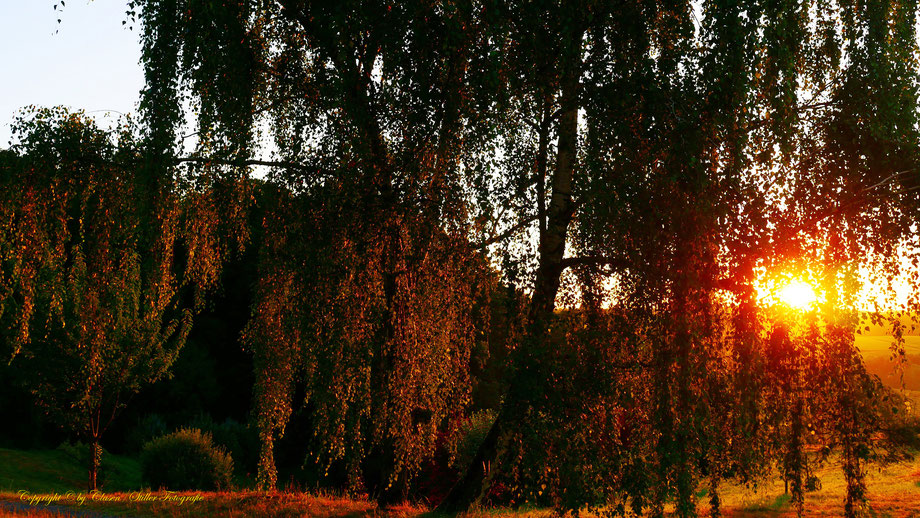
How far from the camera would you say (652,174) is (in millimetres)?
5961

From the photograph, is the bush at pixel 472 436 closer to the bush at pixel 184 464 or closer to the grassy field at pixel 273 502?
the grassy field at pixel 273 502

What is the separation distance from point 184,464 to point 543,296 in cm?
1346

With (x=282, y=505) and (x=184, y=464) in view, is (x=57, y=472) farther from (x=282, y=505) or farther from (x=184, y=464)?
(x=282, y=505)

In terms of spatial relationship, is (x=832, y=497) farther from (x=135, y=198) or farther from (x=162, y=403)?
(x=162, y=403)

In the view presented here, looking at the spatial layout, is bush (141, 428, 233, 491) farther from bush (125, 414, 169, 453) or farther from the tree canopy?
the tree canopy

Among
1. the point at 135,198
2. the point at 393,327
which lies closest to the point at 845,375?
the point at 393,327

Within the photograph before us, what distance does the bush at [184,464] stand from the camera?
696 inches

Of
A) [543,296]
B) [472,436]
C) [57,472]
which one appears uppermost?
[543,296]

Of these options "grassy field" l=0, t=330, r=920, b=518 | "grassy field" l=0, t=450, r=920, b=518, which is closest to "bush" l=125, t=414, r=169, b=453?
"grassy field" l=0, t=330, r=920, b=518

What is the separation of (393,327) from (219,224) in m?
2.81

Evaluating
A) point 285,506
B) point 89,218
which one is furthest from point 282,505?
point 89,218

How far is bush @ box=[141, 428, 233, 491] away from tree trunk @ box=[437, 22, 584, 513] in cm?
936

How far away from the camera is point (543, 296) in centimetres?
786

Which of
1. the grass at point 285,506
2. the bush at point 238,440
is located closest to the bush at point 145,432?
the bush at point 238,440
